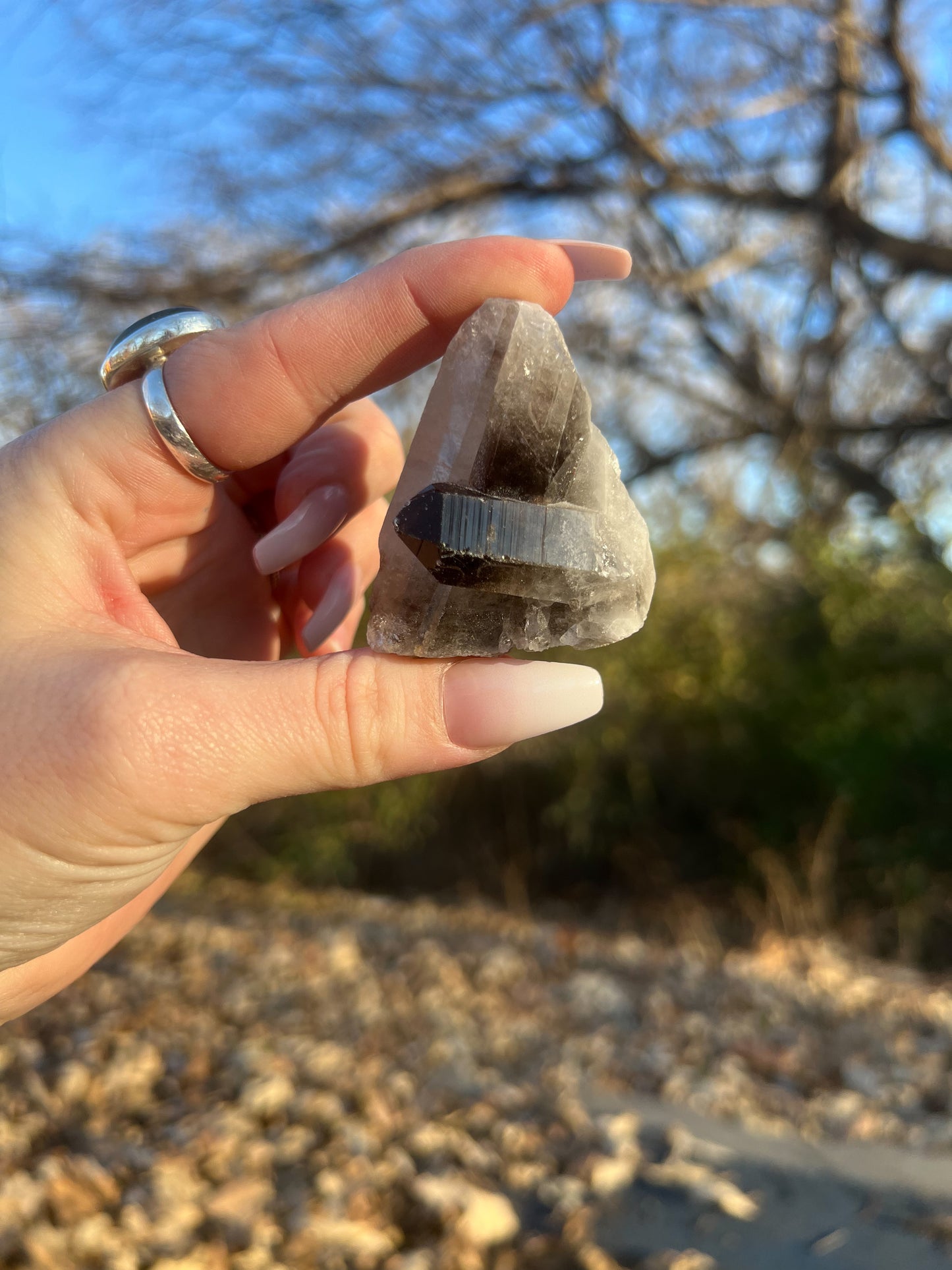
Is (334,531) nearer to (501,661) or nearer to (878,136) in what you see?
(501,661)

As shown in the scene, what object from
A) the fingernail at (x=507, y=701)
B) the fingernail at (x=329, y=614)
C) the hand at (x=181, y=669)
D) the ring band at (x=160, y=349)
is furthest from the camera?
the fingernail at (x=329, y=614)

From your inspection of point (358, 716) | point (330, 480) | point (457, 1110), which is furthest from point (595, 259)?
point (457, 1110)

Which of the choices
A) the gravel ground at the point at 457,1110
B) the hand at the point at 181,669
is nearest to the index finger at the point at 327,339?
the hand at the point at 181,669

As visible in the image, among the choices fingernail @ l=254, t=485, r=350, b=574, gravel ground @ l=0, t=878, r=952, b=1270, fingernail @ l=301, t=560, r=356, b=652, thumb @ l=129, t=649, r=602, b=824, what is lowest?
gravel ground @ l=0, t=878, r=952, b=1270

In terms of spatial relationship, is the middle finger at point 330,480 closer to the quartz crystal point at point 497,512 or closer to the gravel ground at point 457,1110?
the quartz crystal point at point 497,512

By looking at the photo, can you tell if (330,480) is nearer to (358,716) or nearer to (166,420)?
(166,420)

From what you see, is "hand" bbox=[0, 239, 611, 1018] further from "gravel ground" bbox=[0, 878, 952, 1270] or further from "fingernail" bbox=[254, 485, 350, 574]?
"gravel ground" bbox=[0, 878, 952, 1270]

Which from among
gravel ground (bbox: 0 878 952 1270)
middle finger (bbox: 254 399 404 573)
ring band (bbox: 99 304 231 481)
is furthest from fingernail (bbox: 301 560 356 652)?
gravel ground (bbox: 0 878 952 1270)

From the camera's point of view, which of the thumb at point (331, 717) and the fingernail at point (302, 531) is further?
the fingernail at point (302, 531)
